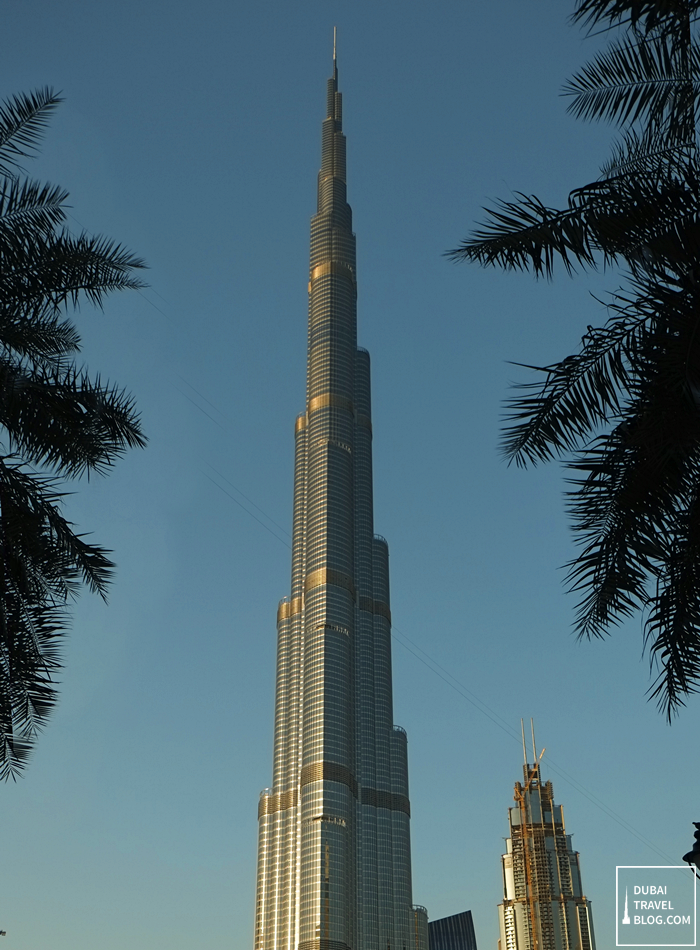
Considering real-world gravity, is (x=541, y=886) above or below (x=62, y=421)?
above

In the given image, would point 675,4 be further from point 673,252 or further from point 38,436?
point 38,436

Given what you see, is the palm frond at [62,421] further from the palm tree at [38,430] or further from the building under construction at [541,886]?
the building under construction at [541,886]

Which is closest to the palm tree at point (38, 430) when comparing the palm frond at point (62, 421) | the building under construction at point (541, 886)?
the palm frond at point (62, 421)

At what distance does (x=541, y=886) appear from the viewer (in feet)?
561

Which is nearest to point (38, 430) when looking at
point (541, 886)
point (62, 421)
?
point (62, 421)

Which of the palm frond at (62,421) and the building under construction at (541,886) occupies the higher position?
the building under construction at (541,886)

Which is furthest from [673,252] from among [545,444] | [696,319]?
[545,444]

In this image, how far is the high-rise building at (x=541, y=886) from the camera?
168m

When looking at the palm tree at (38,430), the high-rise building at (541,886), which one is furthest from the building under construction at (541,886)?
the palm tree at (38,430)

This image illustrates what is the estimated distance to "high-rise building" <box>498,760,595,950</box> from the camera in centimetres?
16825

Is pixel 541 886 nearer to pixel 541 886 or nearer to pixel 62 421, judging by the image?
pixel 541 886

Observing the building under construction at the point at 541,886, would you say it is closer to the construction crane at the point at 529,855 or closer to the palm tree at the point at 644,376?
the construction crane at the point at 529,855

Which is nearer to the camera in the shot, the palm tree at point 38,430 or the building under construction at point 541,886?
the palm tree at point 38,430

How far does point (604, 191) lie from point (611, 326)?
1.56 m
